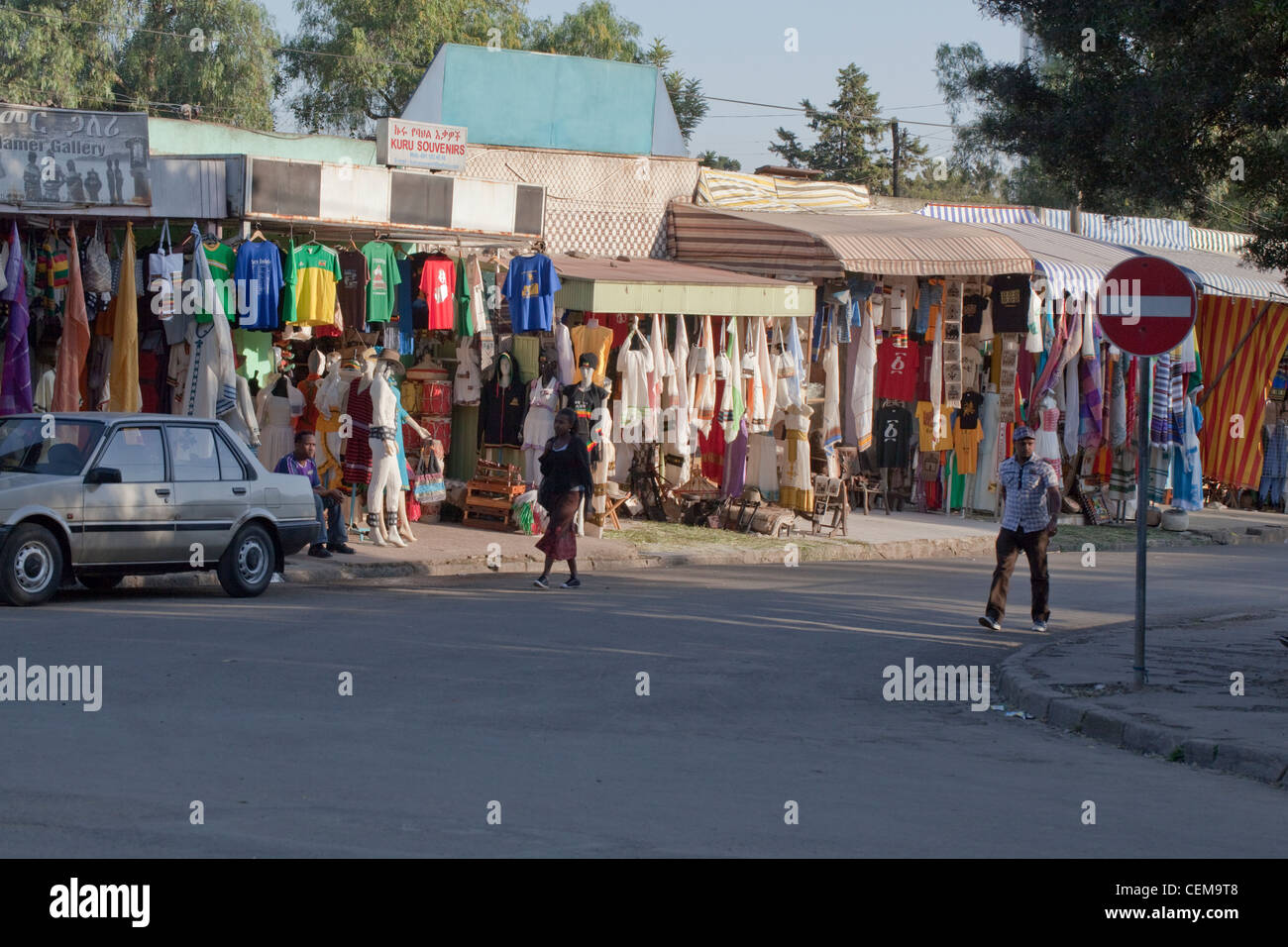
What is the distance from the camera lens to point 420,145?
19047 millimetres

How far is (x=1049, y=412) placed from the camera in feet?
77.6

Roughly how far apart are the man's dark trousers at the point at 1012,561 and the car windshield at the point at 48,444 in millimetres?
8155

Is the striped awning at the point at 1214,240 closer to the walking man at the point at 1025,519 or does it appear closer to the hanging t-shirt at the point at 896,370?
the hanging t-shirt at the point at 896,370

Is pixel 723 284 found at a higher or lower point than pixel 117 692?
higher

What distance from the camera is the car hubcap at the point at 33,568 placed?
1253 centimetres

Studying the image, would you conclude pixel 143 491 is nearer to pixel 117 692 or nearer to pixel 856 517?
pixel 117 692

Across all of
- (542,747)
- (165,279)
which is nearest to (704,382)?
(165,279)

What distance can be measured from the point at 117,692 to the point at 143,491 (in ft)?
15.6

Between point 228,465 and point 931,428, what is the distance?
13.5 metres

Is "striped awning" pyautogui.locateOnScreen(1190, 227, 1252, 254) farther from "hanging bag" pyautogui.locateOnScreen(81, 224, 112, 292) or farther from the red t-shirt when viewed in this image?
"hanging bag" pyautogui.locateOnScreen(81, 224, 112, 292)

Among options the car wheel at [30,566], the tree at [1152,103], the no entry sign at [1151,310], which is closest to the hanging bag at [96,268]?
the car wheel at [30,566]

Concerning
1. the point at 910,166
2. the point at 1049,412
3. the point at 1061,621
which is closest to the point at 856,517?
the point at 1049,412

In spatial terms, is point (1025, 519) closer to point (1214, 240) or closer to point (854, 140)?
point (1214, 240)

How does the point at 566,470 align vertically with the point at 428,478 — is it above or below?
above
